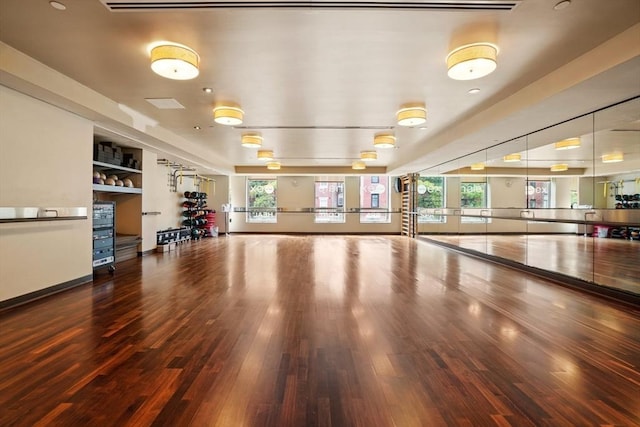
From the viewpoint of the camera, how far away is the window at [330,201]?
568 inches

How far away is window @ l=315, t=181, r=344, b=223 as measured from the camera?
14.4m

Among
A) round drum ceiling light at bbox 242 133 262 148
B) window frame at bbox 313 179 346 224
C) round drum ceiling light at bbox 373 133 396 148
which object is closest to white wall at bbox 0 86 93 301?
round drum ceiling light at bbox 242 133 262 148

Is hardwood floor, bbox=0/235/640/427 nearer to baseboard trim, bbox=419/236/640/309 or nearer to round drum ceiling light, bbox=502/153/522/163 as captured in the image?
baseboard trim, bbox=419/236/640/309

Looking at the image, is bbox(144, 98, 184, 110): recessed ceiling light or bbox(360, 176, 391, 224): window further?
bbox(360, 176, 391, 224): window

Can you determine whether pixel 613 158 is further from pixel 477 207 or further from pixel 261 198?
pixel 261 198

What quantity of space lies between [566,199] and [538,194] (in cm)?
78

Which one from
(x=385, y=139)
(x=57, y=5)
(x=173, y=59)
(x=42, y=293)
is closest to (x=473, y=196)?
(x=385, y=139)

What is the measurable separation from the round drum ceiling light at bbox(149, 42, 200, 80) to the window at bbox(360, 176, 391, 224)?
11501mm

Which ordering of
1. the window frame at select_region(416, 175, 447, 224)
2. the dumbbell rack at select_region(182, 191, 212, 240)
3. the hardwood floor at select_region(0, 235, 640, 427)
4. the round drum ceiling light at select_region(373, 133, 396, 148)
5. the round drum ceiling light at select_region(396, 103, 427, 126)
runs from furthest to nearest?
the dumbbell rack at select_region(182, 191, 212, 240) < the window frame at select_region(416, 175, 447, 224) < the round drum ceiling light at select_region(373, 133, 396, 148) < the round drum ceiling light at select_region(396, 103, 427, 126) < the hardwood floor at select_region(0, 235, 640, 427)

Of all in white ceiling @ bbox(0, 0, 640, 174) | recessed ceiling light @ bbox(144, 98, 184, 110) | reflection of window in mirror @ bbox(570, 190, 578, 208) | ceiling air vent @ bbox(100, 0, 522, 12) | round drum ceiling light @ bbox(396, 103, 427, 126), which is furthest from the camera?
reflection of window in mirror @ bbox(570, 190, 578, 208)

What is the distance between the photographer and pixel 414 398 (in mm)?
1969

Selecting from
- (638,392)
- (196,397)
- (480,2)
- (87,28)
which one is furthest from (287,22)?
(638,392)

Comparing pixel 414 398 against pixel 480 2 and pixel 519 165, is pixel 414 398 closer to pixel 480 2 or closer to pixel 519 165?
pixel 480 2

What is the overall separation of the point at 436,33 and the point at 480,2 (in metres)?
0.55
